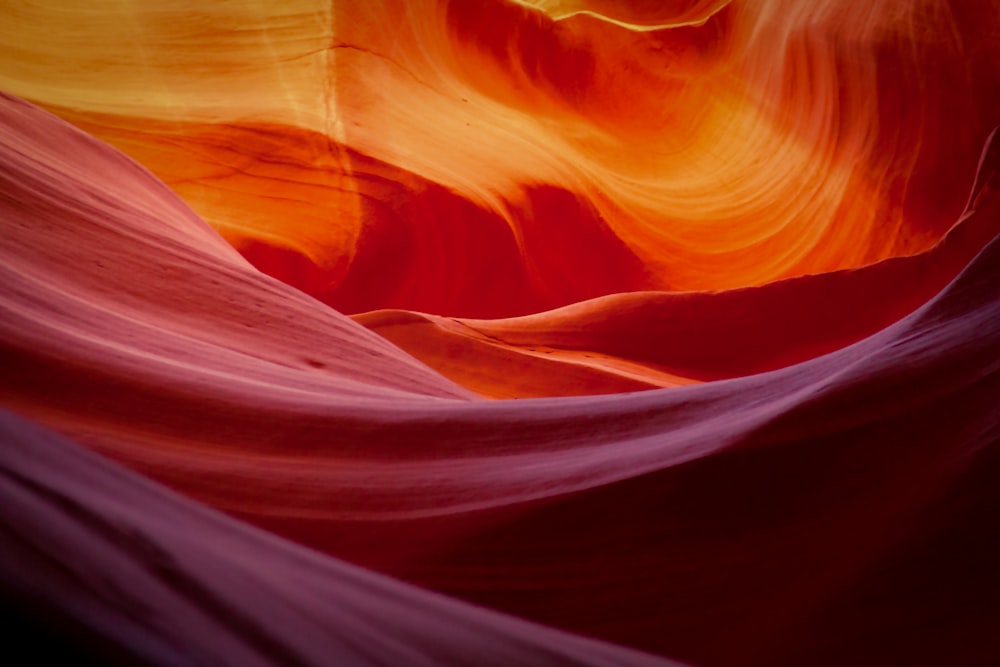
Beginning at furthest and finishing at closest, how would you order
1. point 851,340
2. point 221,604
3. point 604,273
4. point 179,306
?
point 604,273 → point 851,340 → point 179,306 → point 221,604

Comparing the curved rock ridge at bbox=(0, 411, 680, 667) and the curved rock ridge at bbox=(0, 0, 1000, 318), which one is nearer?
the curved rock ridge at bbox=(0, 411, 680, 667)

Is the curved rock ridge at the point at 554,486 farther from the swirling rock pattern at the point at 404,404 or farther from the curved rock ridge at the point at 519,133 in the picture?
the curved rock ridge at the point at 519,133

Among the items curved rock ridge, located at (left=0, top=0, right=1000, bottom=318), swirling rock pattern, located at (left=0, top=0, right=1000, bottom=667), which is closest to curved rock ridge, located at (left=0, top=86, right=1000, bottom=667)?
swirling rock pattern, located at (left=0, top=0, right=1000, bottom=667)

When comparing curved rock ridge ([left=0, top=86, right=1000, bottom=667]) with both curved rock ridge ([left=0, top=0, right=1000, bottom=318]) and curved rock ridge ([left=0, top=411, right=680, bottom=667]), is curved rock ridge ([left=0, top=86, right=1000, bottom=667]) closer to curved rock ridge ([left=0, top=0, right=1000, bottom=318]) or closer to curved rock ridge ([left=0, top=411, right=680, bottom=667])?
curved rock ridge ([left=0, top=411, right=680, bottom=667])

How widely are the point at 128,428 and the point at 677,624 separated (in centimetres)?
47

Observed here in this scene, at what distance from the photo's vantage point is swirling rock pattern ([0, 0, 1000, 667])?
0.47 metres

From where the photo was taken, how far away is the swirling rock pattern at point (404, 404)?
0.47 meters

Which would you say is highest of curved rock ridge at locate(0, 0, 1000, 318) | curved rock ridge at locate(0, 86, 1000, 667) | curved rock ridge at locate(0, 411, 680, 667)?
curved rock ridge at locate(0, 0, 1000, 318)

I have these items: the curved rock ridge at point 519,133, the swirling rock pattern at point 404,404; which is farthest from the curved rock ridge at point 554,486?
the curved rock ridge at point 519,133

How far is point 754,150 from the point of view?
10.4 feet

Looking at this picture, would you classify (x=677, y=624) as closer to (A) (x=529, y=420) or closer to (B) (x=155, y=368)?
(A) (x=529, y=420)

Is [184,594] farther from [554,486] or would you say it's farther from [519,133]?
[519,133]

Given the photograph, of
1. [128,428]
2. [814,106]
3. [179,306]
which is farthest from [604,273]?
[128,428]

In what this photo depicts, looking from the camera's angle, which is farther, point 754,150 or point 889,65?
point 754,150
